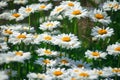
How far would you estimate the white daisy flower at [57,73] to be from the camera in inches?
126

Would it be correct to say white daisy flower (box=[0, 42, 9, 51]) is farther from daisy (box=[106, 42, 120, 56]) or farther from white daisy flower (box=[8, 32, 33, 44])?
daisy (box=[106, 42, 120, 56])

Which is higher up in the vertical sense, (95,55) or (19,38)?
(19,38)

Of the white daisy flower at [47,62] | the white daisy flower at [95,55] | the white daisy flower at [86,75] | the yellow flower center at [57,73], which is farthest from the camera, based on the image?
the white daisy flower at [95,55]

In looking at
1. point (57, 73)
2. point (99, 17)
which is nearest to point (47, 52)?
point (57, 73)

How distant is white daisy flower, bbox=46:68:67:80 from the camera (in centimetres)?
321

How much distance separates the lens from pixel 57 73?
3.27 metres

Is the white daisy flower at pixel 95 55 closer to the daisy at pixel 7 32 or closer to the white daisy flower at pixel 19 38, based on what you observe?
the white daisy flower at pixel 19 38

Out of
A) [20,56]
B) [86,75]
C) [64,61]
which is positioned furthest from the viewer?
[64,61]

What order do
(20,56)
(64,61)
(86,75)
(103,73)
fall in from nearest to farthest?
(86,75) → (103,73) → (20,56) → (64,61)

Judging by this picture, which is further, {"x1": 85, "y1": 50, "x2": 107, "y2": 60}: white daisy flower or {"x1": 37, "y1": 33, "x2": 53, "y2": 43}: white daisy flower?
{"x1": 37, "y1": 33, "x2": 53, "y2": 43}: white daisy flower

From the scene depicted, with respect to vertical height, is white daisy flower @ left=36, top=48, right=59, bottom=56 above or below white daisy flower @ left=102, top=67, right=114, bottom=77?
above

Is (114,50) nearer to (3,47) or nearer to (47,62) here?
(47,62)

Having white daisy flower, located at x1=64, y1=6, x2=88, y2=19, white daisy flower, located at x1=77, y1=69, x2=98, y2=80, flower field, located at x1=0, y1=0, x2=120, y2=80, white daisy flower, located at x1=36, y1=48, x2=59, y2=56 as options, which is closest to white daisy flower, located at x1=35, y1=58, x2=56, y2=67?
flower field, located at x1=0, y1=0, x2=120, y2=80

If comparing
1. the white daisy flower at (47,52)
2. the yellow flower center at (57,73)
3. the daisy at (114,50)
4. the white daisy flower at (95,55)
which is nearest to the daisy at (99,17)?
the daisy at (114,50)
